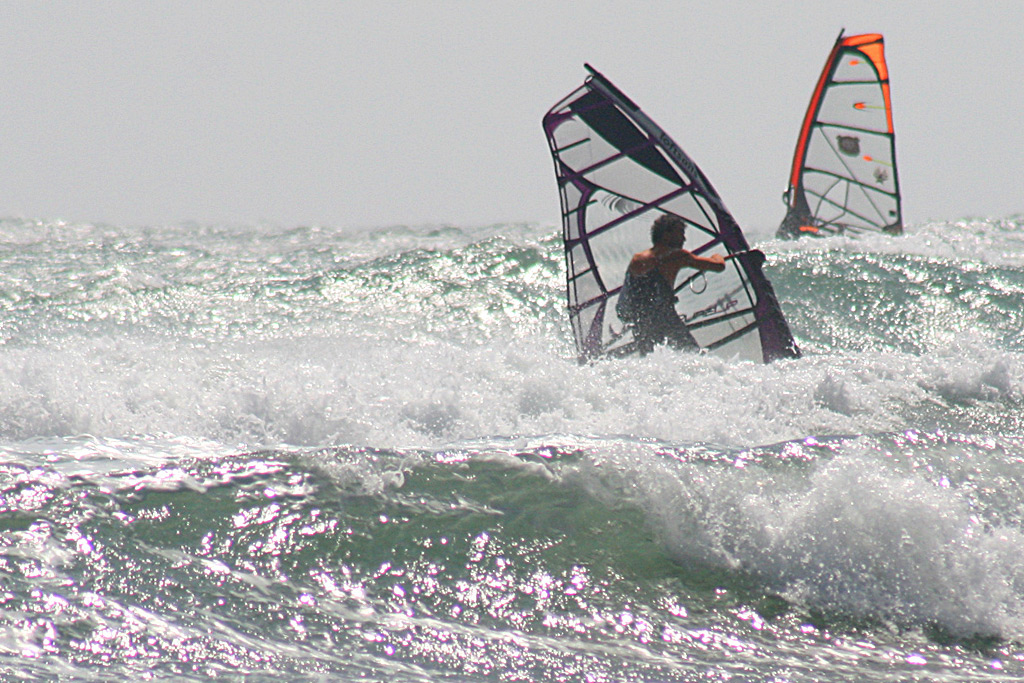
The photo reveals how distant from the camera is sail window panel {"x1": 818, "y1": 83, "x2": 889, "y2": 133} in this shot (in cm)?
1093

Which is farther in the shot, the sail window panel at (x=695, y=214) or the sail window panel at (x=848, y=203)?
the sail window panel at (x=848, y=203)

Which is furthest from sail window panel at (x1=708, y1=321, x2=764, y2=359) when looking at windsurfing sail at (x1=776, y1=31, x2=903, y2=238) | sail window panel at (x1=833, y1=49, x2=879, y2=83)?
sail window panel at (x1=833, y1=49, x2=879, y2=83)

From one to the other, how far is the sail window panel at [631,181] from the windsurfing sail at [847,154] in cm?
540

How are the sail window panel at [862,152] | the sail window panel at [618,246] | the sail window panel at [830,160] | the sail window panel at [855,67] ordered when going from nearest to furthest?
the sail window panel at [618,246], the sail window panel at [855,67], the sail window panel at [862,152], the sail window panel at [830,160]

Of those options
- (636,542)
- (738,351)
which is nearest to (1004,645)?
(636,542)

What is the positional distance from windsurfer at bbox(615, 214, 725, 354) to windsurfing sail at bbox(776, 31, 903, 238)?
584 centimetres

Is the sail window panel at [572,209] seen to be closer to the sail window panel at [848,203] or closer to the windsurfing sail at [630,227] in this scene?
the windsurfing sail at [630,227]

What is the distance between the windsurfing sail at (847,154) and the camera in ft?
35.7

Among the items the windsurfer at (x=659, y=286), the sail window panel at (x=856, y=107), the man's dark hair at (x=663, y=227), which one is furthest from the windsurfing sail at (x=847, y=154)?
the man's dark hair at (x=663, y=227)

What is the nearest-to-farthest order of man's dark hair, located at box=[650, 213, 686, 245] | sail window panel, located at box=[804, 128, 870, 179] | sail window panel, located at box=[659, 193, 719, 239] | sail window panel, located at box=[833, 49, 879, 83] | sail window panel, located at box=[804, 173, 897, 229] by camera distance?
man's dark hair, located at box=[650, 213, 686, 245] → sail window panel, located at box=[659, 193, 719, 239] → sail window panel, located at box=[833, 49, 879, 83] → sail window panel, located at box=[804, 128, 870, 179] → sail window panel, located at box=[804, 173, 897, 229]

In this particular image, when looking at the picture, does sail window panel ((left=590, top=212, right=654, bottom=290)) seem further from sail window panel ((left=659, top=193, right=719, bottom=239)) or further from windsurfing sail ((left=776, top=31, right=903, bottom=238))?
windsurfing sail ((left=776, top=31, right=903, bottom=238))

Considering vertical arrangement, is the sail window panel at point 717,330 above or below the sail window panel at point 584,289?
below

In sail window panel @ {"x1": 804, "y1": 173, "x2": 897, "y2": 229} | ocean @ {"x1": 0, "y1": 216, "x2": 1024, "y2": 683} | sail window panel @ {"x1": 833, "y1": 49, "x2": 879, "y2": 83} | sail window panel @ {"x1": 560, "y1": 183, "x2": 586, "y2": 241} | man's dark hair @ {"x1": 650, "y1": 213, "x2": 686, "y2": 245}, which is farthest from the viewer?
sail window panel @ {"x1": 804, "y1": 173, "x2": 897, "y2": 229}

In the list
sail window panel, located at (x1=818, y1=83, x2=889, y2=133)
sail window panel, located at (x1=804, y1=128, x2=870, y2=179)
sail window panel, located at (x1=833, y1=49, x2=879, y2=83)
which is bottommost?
sail window panel, located at (x1=804, y1=128, x2=870, y2=179)
